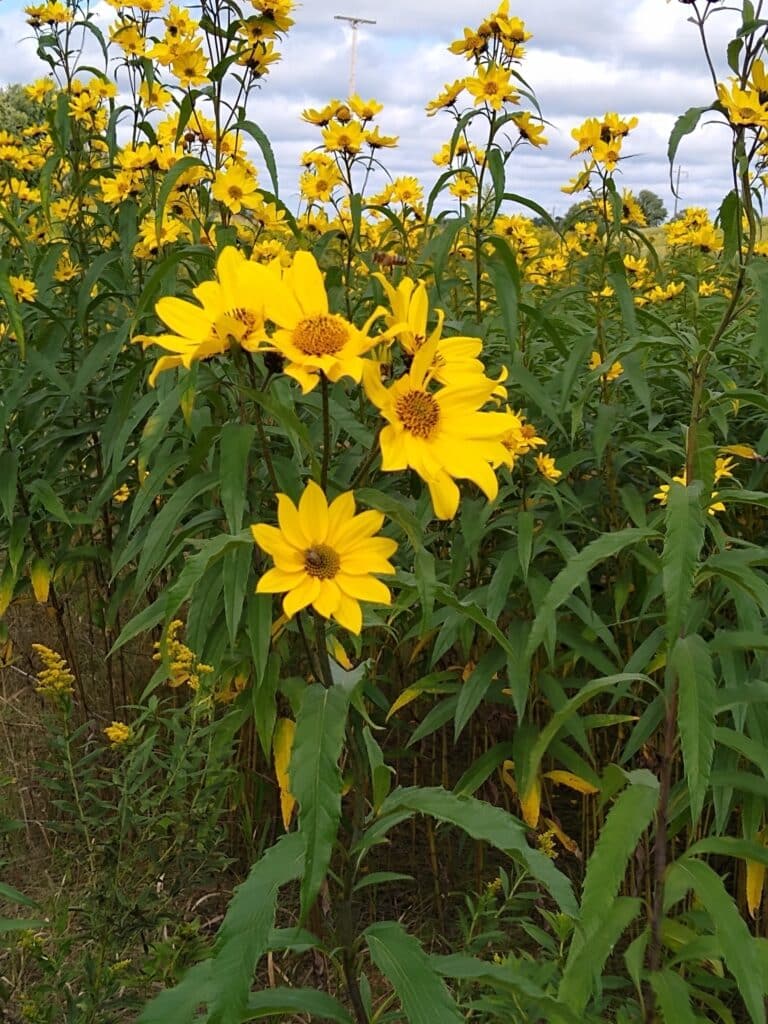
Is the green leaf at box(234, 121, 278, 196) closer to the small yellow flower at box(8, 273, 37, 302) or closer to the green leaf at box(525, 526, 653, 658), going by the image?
the small yellow flower at box(8, 273, 37, 302)

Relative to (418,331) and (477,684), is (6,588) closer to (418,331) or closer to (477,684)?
(477,684)

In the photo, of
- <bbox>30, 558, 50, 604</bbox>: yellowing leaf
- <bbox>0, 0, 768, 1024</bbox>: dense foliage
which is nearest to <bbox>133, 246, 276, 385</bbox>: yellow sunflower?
<bbox>0, 0, 768, 1024</bbox>: dense foliage

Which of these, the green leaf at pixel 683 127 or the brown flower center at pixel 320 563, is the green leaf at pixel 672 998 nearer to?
the brown flower center at pixel 320 563

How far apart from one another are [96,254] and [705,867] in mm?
2325

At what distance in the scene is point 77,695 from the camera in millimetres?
2754

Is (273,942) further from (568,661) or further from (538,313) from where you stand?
(538,313)

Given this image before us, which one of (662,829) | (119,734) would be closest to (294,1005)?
(662,829)

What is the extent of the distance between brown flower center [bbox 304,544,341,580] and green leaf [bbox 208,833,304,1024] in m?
0.28

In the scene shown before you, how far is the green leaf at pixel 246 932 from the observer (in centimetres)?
91

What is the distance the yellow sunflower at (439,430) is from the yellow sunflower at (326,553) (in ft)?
0.26

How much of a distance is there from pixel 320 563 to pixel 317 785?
0.22 metres

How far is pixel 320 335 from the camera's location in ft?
2.97

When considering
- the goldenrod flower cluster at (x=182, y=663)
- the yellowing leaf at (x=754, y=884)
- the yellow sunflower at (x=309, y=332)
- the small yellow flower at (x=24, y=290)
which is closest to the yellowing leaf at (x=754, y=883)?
the yellowing leaf at (x=754, y=884)

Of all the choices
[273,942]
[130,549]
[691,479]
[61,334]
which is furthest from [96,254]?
[273,942]
